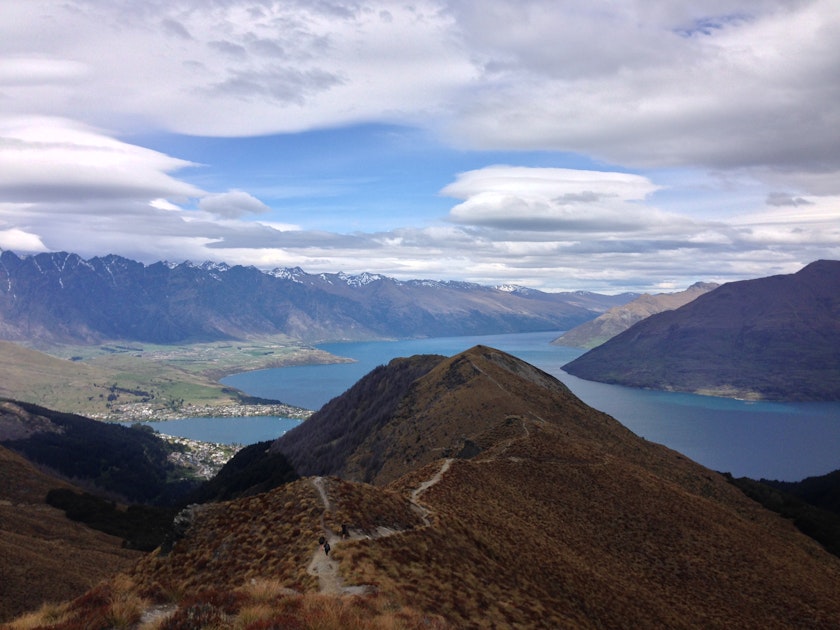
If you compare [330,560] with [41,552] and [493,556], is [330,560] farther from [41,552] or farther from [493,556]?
[41,552]

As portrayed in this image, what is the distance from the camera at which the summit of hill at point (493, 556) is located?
18.3 m

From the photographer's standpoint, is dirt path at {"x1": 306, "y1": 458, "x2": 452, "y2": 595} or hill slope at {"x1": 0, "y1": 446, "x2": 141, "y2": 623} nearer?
dirt path at {"x1": 306, "y1": 458, "x2": 452, "y2": 595}

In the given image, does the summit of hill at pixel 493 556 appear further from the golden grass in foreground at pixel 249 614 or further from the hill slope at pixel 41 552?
the hill slope at pixel 41 552

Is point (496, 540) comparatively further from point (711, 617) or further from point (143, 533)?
point (143, 533)

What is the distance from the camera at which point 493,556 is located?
87.0 ft

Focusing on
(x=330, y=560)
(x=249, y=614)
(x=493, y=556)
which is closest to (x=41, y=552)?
(x=330, y=560)

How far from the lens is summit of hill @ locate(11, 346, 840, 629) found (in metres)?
18.3

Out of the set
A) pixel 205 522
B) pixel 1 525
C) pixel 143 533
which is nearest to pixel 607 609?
pixel 205 522

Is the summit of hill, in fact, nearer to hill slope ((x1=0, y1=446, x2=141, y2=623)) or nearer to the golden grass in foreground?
the golden grass in foreground

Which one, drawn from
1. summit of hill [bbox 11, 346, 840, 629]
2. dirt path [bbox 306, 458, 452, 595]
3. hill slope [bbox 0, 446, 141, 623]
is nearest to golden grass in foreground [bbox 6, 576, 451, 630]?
summit of hill [bbox 11, 346, 840, 629]

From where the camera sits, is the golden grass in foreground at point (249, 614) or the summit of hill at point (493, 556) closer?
the golden grass in foreground at point (249, 614)

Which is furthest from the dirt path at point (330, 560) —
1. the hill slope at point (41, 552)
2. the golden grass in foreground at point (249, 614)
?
the hill slope at point (41, 552)

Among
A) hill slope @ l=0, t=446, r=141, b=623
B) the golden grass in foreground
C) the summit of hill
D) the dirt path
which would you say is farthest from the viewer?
hill slope @ l=0, t=446, r=141, b=623

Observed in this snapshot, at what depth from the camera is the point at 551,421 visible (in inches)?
2822
